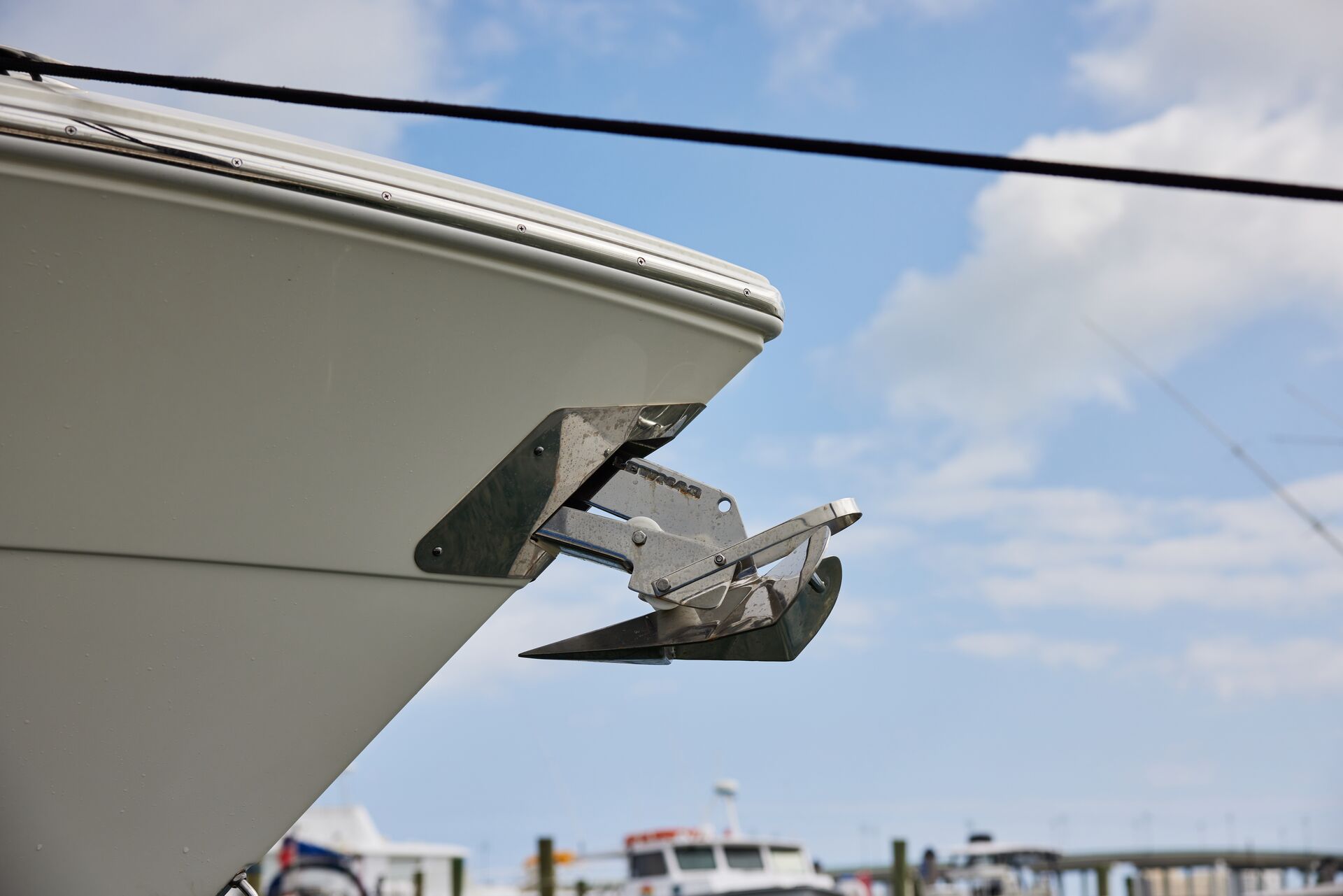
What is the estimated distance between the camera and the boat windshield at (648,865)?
12.7 metres

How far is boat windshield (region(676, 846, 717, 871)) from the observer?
1266 centimetres

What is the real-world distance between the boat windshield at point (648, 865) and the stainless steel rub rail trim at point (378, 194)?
11.1 m

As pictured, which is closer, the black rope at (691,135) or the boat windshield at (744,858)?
the black rope at (691,135)

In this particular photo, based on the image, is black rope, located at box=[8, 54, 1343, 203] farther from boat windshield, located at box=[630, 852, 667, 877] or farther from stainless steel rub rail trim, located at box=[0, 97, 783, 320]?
boat windshield, located at box=[630, 852, 667, 877]

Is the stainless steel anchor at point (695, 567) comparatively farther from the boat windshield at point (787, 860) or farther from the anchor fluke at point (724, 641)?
the boat windshield at point (787, 860)

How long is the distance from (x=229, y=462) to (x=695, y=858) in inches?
445

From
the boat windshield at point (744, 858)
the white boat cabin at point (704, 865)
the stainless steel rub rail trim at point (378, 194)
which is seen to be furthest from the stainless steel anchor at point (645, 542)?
the boat windshield at point (744, 858)

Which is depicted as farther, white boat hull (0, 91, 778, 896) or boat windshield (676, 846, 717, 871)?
boat windshield (676, 846, 717, 871)

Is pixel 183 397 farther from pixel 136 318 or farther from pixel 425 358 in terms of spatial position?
pixel 425 358

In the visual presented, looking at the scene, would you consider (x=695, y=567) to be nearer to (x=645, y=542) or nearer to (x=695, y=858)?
(x=645, y=542)

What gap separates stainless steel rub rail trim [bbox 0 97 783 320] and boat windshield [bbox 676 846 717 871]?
11.1m

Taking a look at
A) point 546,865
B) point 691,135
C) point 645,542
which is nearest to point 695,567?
point 645,542

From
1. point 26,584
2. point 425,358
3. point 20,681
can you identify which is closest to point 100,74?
point 425,358

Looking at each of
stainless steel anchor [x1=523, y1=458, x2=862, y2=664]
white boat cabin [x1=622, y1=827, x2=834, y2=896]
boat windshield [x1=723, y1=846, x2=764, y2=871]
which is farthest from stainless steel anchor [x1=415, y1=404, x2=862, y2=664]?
boat windshield [x1=723, y1=846, x2=764, y2=871]
